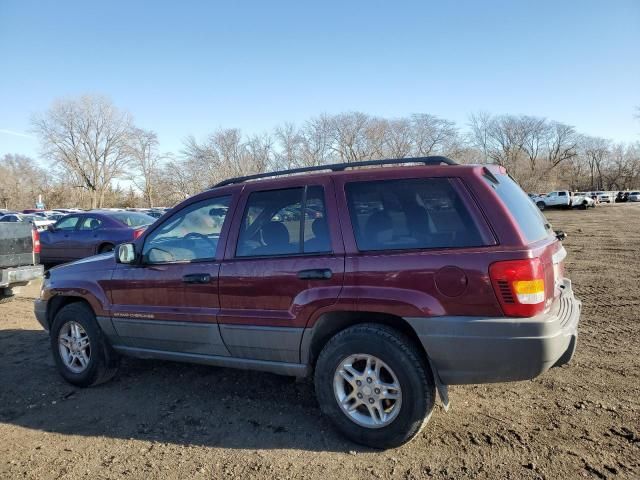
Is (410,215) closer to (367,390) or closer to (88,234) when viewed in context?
(367,390)

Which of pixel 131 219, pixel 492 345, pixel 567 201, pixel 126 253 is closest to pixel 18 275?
pixel 126 253

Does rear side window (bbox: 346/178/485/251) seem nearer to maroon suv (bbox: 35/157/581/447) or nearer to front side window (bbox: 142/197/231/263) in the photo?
maroon suv (bbox: 35/157/581/447)

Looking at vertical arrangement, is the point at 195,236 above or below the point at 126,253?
above

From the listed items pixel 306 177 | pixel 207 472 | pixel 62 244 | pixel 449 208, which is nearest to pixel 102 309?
pixel 207 472

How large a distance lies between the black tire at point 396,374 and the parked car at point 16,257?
20.5ft

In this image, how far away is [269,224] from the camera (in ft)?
11.3

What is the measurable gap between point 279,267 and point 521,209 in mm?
1726

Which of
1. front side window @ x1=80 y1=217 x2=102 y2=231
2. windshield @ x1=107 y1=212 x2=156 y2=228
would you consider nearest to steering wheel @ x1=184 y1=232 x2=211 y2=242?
windshield @ x1=107 y1=212 x2=156 y2=228

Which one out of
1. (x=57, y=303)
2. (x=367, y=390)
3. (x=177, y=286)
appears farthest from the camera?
(x=57, y=303)

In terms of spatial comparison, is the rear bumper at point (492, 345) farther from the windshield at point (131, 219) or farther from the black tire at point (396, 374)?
the windshield at point (131, 219)

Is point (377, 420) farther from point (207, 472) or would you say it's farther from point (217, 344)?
point (217, 344)

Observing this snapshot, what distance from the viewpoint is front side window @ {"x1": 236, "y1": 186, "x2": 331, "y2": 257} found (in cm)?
319

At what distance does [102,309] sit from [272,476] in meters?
2.33

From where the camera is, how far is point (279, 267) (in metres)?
3.20
